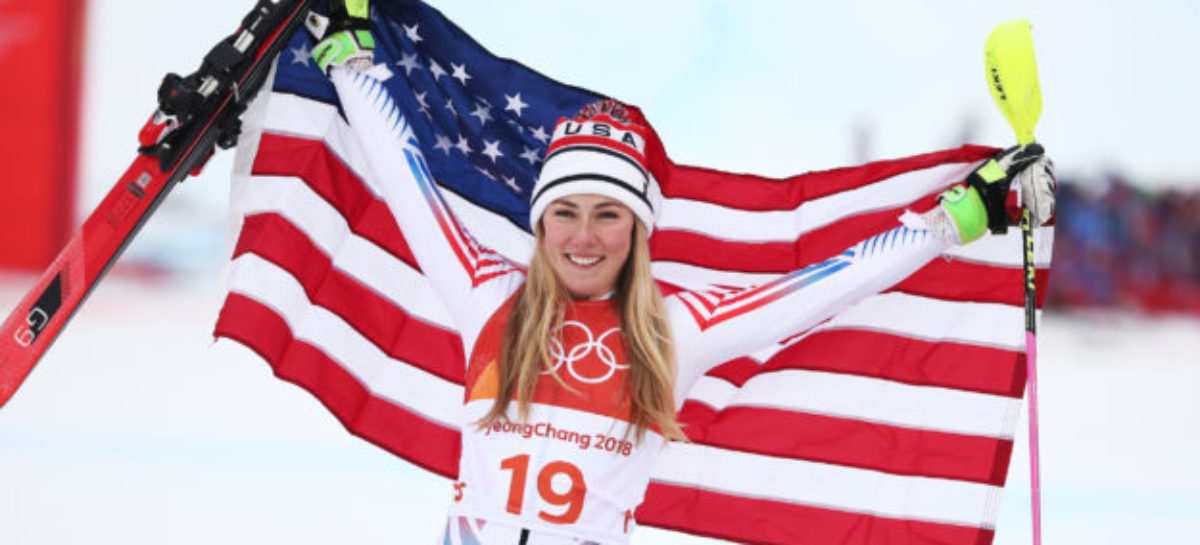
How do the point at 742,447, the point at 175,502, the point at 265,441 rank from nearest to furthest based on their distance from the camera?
1. the point at 742,447
2. the point at 175,502
3. the point at 265,441

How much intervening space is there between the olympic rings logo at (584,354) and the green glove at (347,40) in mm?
833

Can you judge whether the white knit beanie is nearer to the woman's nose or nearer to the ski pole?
the woman's nose

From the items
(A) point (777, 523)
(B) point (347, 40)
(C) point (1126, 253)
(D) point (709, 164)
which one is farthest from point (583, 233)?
(C) point (1126, 253)

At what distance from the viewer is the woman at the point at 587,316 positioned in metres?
2.36

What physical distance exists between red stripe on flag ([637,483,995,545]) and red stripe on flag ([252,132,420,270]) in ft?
2.90

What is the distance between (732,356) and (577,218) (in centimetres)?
45

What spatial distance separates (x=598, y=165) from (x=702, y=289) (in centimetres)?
52

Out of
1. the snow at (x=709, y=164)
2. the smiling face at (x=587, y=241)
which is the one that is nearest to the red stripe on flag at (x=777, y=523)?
the smiling face at (x=587, y=241)

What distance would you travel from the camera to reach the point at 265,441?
5.13 metres

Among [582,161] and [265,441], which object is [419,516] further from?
[582,161]

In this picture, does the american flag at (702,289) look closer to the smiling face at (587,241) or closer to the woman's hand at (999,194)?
the woman's hand at (999,194)

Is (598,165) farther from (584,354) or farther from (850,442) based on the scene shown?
(850,442)

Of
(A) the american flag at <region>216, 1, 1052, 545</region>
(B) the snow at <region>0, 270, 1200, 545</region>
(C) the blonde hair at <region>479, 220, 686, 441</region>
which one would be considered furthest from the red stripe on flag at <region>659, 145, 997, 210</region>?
(B) the snow at <region>0, 270, 1200, 545</region>

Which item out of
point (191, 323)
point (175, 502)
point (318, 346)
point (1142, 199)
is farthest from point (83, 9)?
point (1142, 199)
